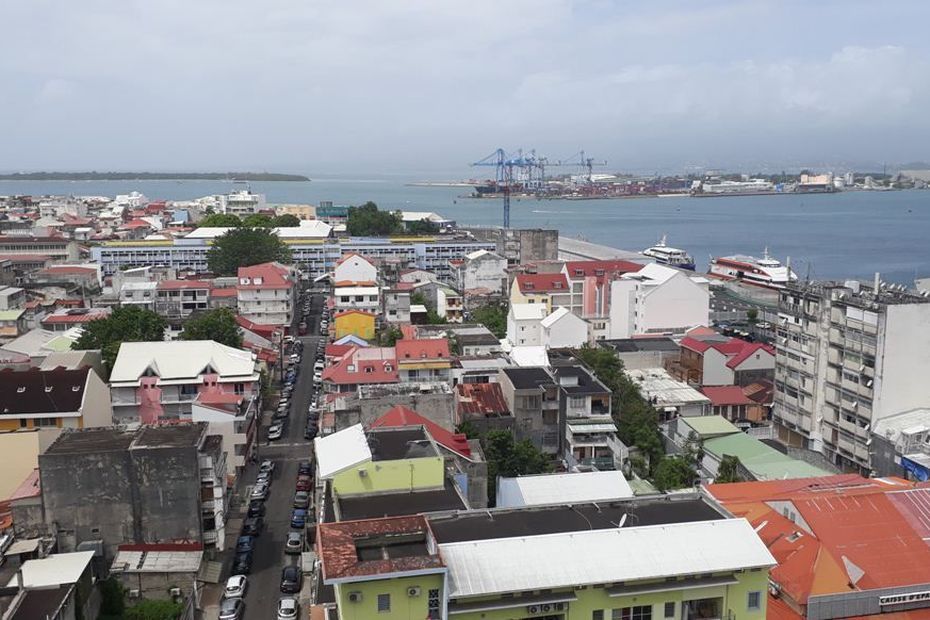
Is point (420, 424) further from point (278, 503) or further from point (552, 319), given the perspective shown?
point (552, 319)

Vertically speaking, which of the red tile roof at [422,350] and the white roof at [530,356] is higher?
the red tile roof at [422,350]

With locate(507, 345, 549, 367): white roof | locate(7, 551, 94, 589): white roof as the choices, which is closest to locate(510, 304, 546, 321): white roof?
locate(507, 345, 549, 367): white roof

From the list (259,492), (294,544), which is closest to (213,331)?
(259,492)

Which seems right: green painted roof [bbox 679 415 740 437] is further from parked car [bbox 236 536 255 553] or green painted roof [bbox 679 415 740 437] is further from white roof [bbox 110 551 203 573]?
white roof [bbox 110 551 203 573]

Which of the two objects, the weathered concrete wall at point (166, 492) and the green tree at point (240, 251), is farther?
the green tree at point (240, 251)

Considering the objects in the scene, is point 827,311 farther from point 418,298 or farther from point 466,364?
point 418,298

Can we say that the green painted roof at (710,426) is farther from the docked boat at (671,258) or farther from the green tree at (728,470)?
the docked boat at (671,258)

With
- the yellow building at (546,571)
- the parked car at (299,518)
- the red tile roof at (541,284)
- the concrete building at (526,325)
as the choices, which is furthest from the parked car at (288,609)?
the red tile roof at (541,284)
